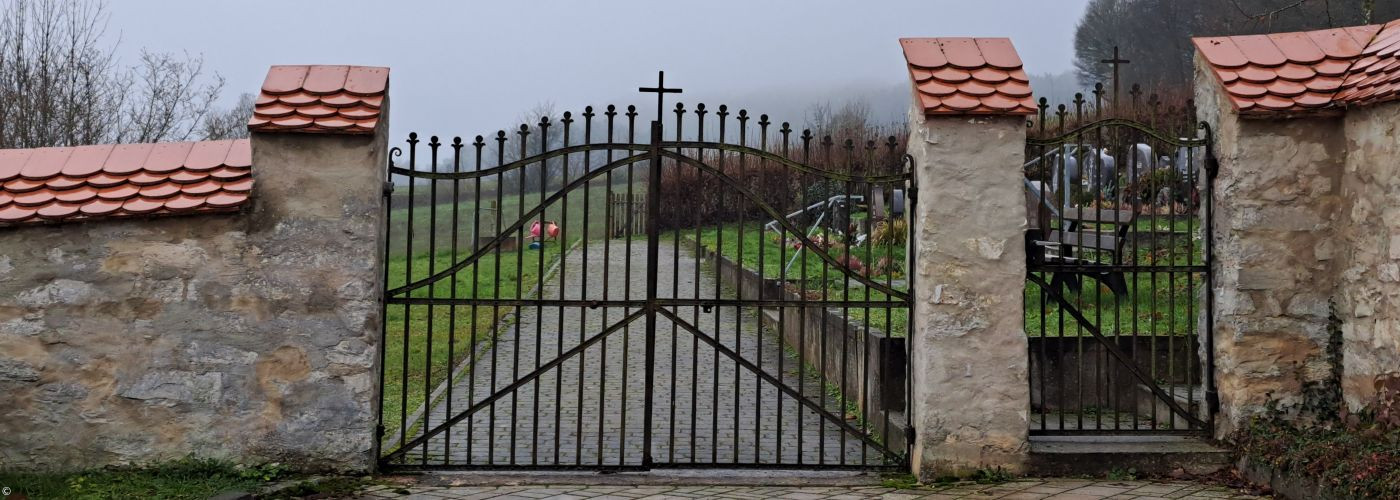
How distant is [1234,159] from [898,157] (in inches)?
73.7

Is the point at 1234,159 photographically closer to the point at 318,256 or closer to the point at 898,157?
the point at 898,157

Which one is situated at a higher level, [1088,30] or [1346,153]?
[1088,30]

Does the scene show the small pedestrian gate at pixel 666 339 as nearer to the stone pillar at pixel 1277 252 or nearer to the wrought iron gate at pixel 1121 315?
the wrought iron gate at pixel 1121 315

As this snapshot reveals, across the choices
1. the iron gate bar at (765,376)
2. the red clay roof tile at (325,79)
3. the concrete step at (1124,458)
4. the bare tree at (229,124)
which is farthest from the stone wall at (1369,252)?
the bare tree at (229,124)

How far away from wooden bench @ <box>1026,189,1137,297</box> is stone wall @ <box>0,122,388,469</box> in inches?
147

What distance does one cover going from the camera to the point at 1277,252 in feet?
20.7

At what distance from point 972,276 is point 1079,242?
4.09 ft

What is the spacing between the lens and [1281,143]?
6.30 metres

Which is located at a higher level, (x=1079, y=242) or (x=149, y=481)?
(x=1079, y=242)

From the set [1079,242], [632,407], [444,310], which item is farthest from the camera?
[444,310]

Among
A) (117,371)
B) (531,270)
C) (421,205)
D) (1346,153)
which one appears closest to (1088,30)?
(421,205)

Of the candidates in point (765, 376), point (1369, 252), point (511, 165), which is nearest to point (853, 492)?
point (765, 376)

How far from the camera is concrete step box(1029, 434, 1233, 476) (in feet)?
20.7

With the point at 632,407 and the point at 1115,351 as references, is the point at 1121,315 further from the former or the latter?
the point at 632,407
